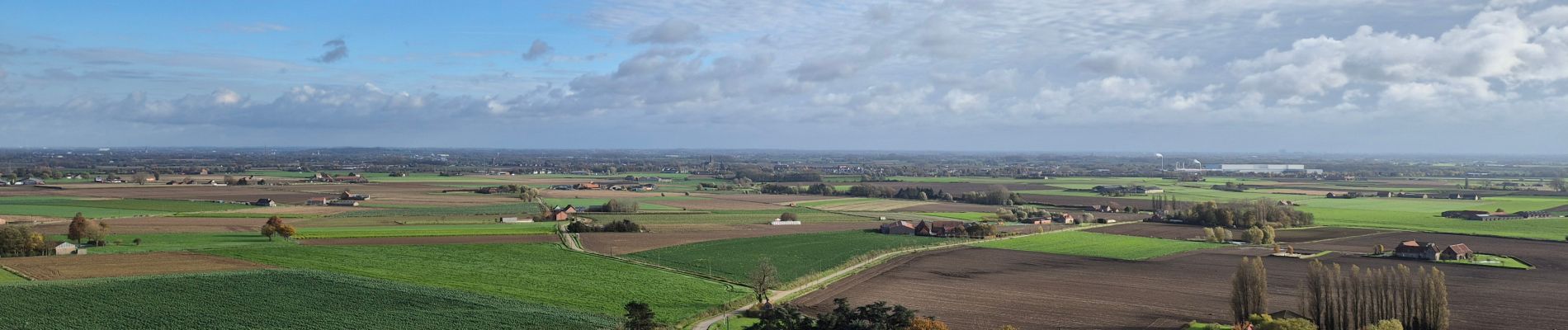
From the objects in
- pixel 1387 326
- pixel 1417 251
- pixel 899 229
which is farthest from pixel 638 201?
pixel 1387 326

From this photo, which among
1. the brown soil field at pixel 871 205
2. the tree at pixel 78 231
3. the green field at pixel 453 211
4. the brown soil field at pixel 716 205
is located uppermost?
the tree at pixel 78 231

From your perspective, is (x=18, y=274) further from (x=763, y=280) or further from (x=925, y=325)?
(x=925, y=325)

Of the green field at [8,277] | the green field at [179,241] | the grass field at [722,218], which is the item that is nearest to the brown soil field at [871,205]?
the grass field at [722,218]

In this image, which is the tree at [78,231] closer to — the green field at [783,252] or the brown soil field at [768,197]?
the green field at [783,252]

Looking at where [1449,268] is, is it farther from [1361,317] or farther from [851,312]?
[851,312]

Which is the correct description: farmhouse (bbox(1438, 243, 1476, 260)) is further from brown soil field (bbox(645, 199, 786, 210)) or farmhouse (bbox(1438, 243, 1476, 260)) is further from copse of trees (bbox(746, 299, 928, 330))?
brown soil field (bbox(645, 199, 786, 210))

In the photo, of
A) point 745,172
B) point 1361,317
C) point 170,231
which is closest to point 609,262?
point 170,231
